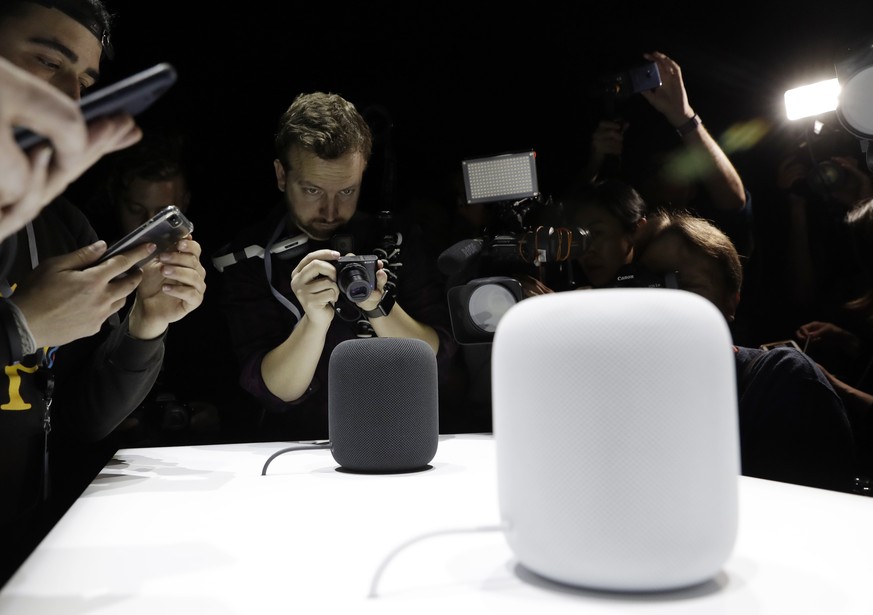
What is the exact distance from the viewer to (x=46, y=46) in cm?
92

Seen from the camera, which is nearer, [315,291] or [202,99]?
[315,291]

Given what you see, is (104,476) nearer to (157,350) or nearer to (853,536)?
(157,350)

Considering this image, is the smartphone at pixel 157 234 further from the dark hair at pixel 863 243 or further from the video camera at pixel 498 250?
the dark hair at pixel 863 243

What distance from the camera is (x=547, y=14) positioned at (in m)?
2.13

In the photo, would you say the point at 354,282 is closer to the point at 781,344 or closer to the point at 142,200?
the point at 142,200

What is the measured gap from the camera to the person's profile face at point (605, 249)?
1.87 metres

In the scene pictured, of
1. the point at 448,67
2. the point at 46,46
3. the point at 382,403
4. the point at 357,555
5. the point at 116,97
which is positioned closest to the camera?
the point at 116,97

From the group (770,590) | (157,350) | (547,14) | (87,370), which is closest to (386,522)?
(770,590)

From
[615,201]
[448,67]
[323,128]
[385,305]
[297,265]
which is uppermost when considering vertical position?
[448,67]

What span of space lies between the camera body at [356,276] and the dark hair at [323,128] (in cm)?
41

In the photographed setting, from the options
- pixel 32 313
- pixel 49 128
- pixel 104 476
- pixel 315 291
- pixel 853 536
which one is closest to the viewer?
pixel 49 128

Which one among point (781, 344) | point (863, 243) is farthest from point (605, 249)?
point (863, 243)

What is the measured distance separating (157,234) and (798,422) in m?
1.31

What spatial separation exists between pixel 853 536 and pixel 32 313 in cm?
101
